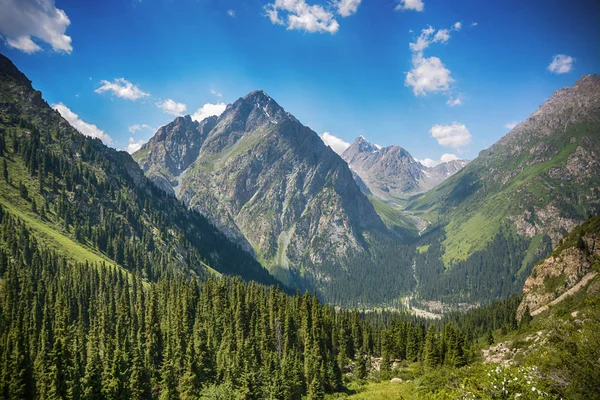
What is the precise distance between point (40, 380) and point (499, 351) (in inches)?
4727

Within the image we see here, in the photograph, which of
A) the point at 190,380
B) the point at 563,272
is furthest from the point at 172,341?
the point at 563,272

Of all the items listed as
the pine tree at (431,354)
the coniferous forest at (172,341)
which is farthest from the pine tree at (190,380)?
the pine tree at (431,354)

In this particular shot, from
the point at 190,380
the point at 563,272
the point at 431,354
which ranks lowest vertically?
the point at 190,380

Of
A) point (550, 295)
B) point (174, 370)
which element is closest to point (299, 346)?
point (174, 370)

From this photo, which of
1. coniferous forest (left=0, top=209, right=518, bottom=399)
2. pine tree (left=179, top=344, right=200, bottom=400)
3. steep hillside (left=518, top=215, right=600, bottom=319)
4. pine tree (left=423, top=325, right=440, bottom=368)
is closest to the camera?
coniferous forest (left=0, top=209, right=518, bottom=399)

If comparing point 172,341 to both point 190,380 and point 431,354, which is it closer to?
point 190,380

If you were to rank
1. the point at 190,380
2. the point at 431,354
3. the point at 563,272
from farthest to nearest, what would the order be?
the point at 563,272, the point at 431,354, the point at 190,380

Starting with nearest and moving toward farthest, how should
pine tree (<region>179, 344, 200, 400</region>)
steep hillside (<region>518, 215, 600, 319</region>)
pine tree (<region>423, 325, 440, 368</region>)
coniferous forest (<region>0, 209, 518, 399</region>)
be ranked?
coniferous forest (<region>0, 209, 518, 399</region>), pine tree (<region>179, 344, 200, 400</region>), pine tree (<region>423, 325, 440, 368</region>), steep hillside (<region>518, 215, 600, 319</region>)

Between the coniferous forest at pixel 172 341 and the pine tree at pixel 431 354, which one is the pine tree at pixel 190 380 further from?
the pine tree at pixel 431 354

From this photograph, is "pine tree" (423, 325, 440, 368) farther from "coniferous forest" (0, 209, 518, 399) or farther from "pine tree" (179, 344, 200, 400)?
"pine tree" (179, 344, 200, 400)

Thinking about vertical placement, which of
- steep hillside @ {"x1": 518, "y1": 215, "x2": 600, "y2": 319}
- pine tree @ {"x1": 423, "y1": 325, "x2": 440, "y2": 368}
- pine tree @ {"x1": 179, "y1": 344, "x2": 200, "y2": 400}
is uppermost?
steep hillside @ {"x1": 518, "y1": 215, "x2": 600, "y2": 319}

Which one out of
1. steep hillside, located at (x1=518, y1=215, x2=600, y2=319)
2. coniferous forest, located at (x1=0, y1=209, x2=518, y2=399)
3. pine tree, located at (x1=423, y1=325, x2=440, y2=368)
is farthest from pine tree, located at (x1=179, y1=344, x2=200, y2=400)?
steep hillside, located at (x1=518, y1=215, x2=600, y2=319)

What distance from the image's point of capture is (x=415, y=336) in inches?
4739

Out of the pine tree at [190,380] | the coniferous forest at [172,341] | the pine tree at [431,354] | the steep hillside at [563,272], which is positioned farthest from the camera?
the steep hillside at [563,272]
